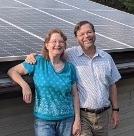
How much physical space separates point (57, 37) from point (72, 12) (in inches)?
178

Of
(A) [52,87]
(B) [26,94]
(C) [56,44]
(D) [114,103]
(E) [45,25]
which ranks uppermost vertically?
(C) [56,44]

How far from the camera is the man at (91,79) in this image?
15.1 ft

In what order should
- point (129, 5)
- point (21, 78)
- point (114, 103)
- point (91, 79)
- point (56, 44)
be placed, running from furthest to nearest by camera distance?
point (129, 5) → point (114, 103) → point (91, 79) → point (21, 78) → point (56, 44)

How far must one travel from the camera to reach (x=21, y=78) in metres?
4.39

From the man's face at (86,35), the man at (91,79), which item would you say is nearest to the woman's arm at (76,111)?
the man at (91,79)

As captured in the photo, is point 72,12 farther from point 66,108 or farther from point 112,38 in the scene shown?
point 66,108

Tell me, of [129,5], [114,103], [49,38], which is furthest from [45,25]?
[129,5]

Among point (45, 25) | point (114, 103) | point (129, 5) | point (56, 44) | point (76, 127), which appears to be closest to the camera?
point (56, 44)

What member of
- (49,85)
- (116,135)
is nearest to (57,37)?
(49,85)

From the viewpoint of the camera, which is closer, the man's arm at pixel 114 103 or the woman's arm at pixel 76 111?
the woman's arm at pixel 76 111

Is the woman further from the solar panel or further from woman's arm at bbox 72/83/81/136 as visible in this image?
the solar panel

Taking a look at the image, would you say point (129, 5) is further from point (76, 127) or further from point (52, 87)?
point (52, 87)

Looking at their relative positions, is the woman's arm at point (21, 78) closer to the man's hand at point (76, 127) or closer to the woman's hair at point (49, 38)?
the woman's hair at point (49, 38)

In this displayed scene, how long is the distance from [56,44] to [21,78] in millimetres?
551
